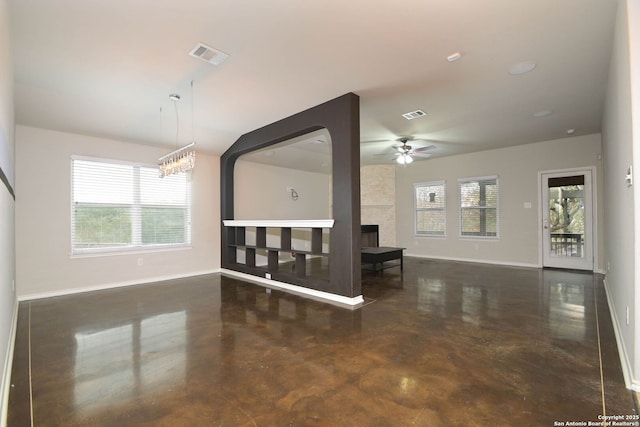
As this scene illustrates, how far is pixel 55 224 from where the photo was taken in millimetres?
4508

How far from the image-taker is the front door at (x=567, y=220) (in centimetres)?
593

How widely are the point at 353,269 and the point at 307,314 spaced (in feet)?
2.77

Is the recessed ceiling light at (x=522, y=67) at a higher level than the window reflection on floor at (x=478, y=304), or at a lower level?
higher

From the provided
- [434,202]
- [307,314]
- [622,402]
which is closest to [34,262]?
[307,314]

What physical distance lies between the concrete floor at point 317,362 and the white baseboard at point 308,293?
0.20 meters

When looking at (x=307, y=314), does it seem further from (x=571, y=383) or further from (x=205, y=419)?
(x=571, y=383)

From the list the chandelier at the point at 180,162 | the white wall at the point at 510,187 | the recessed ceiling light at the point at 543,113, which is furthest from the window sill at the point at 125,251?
the recessed ceiling light at the point at 543,113

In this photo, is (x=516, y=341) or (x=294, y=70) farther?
(x=294, y=70)

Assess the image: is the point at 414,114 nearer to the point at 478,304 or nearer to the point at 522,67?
the point at 522,67

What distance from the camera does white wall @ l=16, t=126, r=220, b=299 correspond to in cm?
425

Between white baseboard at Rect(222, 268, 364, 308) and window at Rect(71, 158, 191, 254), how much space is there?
1.65 m

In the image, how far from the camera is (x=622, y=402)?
1804mm

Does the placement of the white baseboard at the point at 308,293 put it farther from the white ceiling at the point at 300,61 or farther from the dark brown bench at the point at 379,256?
the white ceiling at the point at 300,61

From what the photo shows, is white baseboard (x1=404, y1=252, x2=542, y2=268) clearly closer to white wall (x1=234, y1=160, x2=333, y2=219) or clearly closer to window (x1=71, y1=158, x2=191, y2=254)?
white wall (x1=234, y1=160, x2=333, y2=219)
